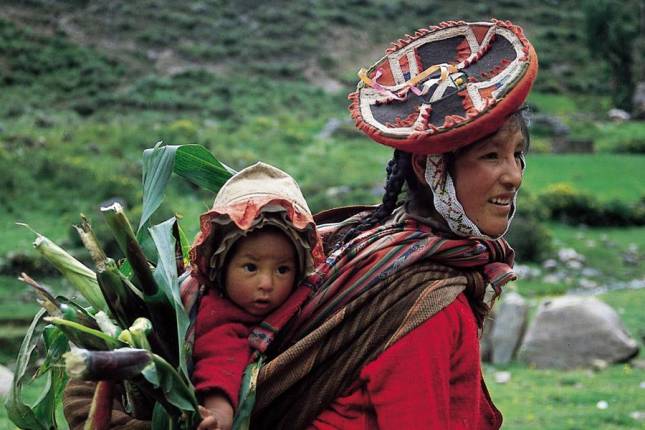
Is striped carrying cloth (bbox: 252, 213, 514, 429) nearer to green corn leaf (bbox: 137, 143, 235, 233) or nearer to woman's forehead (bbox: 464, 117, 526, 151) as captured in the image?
woman's forehead (bbox: 464, 117, 526, 151)

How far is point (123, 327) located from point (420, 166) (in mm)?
868

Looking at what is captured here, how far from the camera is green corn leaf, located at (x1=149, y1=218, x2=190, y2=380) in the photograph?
2.43 meters

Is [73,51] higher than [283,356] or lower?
lower

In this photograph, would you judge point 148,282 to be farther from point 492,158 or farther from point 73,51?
point 73,51

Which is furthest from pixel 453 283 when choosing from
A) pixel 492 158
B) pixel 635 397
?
pixel 635 397

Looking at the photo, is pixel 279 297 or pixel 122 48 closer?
pixel 279 297

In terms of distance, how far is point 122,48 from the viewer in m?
35.1

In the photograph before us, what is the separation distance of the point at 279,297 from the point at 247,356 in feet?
0.54

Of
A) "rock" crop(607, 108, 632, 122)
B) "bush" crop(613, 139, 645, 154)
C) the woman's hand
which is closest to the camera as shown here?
the woman's hand

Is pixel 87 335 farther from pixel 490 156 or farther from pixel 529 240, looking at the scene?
pixel 529 240

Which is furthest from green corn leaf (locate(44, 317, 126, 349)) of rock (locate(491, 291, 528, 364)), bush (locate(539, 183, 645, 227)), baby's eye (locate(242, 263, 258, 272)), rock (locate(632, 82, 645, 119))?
rock (locate(632, 82, 645, 119))

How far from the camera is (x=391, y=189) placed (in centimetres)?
285

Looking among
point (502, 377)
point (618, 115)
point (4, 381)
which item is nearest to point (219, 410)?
point (4, 381)

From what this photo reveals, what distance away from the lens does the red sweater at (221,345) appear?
8.00ft
